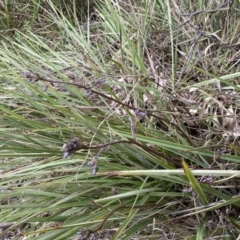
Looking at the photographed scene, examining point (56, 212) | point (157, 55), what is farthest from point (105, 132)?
point (157, 55)

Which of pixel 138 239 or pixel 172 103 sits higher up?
pixel 172 103

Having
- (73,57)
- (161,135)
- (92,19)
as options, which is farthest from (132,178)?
(92,19)

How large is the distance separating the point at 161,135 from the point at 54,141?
30cm

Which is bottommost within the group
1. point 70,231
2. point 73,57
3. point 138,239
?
point 138,239

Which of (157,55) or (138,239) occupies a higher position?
(157,55)

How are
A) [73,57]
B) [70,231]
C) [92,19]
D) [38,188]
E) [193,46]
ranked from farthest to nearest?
[92,19] < [73,57] < [193,46] < [38,188] < [70,231]

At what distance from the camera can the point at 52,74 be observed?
59.8 inches

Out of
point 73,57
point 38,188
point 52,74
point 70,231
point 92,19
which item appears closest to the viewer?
point 70,231

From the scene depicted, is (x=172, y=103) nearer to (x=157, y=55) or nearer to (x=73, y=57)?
(x=157, y=55)

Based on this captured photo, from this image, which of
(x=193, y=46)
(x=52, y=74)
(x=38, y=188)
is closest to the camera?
(x=38, y=188)

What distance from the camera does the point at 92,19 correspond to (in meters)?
2.08

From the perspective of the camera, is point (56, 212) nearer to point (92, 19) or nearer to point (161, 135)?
point (161, 135)

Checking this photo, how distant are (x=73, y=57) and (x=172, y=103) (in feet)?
1.93

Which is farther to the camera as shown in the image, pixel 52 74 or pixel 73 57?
pixel 73 57
